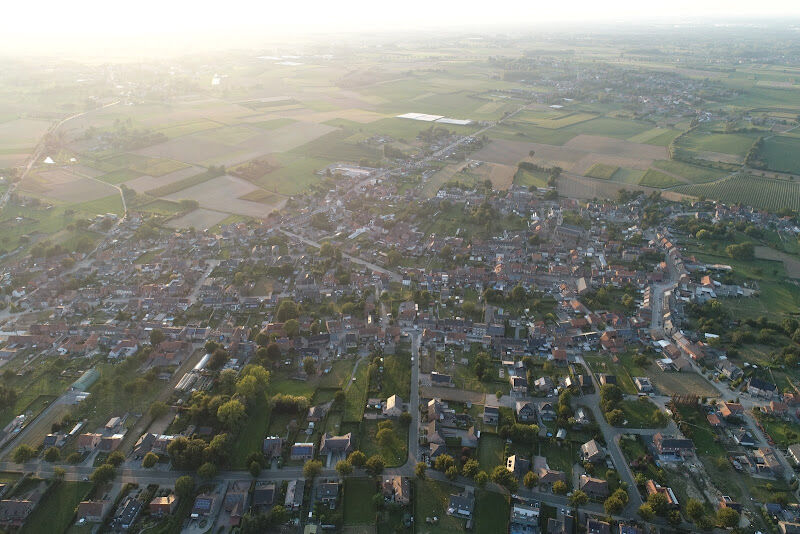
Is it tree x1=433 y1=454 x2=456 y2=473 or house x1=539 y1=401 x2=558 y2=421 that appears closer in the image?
tree x1=433 y1=454 x2=456 y2=473

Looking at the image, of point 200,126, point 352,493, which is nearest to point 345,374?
point 352,493

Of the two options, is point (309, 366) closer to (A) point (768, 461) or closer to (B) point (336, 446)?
(B) point (336, 446)

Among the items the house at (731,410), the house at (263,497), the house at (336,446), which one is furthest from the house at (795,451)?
the house at (263,497)

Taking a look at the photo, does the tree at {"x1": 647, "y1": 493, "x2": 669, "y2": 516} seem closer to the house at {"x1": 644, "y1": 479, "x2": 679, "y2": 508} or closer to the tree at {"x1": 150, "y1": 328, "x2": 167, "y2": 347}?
the house at {"x1": 644, "y1": 479, "x2": 679, "y2": 508}

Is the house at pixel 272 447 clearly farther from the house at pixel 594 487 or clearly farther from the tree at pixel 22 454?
the house at pixel 594 487

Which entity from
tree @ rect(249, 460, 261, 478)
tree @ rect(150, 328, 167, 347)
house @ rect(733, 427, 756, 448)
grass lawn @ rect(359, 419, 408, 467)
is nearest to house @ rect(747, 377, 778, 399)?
house @ rect(733, 427, 756, 448)

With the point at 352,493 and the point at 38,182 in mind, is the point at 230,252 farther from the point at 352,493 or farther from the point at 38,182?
the point at 38,182
